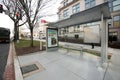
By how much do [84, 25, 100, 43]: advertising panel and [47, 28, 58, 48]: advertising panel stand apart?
3.25 metres

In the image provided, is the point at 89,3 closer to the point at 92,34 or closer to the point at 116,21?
the point at 116,21

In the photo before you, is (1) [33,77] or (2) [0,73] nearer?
(1) [33,77]

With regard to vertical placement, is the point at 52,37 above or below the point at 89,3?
below

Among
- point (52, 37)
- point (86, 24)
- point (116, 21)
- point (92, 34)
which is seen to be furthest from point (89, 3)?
point (92, 34)

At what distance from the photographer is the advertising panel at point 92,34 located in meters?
7.62

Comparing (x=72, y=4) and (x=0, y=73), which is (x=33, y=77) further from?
(x=72, y=4)

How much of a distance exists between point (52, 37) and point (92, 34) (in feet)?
12.8

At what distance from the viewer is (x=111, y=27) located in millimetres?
22297

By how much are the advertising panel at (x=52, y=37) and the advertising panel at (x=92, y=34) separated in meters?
3.25

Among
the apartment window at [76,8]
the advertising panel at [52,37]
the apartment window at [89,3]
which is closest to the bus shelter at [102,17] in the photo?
the advertising panel at [52,37]

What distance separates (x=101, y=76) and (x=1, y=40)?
2218 centimetres

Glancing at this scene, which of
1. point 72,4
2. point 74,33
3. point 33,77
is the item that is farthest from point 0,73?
point 72,4

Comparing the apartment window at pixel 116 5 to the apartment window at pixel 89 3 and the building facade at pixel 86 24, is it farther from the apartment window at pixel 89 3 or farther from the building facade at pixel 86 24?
the apartment window at pixel 89 3

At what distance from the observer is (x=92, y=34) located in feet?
25.8
